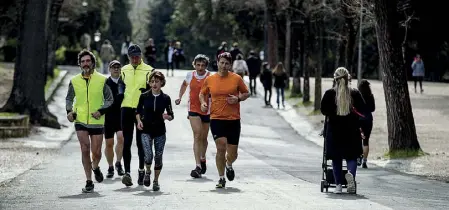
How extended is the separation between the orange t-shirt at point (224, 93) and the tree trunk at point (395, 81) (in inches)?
367

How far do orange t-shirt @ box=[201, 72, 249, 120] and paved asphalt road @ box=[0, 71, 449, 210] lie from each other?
0.98 metres

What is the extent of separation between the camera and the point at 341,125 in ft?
48.5

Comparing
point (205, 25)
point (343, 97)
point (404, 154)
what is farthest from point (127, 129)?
point (205, 25)

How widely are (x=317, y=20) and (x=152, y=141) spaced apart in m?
26.7

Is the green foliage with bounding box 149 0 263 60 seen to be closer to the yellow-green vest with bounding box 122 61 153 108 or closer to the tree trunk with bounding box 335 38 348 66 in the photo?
the tree trunk with bounding box 335 38 348 66

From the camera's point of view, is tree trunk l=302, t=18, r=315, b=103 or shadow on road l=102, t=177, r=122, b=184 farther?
tree trunk l=302, t=18, r=315, b=103

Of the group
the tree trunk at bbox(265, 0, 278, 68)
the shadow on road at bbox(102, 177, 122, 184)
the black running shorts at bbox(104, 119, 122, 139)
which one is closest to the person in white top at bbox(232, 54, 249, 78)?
the tree trunk at bbox(265, 0, 278, 68)

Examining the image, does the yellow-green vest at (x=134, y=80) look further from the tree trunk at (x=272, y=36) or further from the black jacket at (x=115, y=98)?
the tree trunk at (x=272, y=36)

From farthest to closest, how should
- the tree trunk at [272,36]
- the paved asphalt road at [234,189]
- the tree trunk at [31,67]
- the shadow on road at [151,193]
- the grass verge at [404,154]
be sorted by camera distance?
the tree trunk at [272,36]
the tree trunk at [31,67]
the grass verge at [404,154]
the shadow on road at [151,193]
the paved asphalt road at [234,189]

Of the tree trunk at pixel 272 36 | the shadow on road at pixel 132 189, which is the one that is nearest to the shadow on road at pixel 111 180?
the shadow on road at pixel 132 189

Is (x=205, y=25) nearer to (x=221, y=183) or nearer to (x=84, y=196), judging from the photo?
(x=221, y=183)

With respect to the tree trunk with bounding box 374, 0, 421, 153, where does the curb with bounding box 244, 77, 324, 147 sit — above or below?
below

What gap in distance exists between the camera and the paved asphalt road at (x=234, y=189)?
42.6ft

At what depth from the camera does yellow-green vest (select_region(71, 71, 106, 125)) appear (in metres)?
15.0
